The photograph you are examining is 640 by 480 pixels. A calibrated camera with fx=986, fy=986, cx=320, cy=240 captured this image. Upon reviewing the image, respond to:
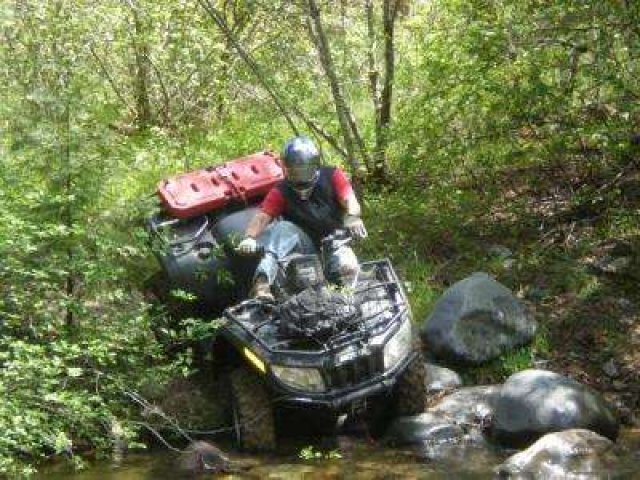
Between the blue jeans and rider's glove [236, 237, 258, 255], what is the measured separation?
3.0 inches

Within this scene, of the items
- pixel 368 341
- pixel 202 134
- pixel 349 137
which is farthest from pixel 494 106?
pixel 202 134

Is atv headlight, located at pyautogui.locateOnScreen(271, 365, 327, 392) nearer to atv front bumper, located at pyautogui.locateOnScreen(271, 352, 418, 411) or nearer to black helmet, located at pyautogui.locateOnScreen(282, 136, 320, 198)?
atv front bumper, located at pyautogui.locateOnScreen(271, 352, 418, 411)

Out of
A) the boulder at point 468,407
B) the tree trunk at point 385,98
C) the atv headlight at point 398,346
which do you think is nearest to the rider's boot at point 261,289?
the atv headlight at point 398,346

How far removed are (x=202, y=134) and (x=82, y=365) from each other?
262 inches

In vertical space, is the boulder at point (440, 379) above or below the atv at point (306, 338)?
below

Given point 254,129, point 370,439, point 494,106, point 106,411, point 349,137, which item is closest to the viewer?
point 106,411

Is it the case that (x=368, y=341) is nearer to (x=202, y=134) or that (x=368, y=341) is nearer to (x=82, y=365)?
(x=82, y=365)

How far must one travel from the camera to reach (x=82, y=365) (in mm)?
7074

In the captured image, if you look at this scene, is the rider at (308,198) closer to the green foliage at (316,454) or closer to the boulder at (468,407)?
the boulder at (468,407)

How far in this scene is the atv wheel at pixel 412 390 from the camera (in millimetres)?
6742

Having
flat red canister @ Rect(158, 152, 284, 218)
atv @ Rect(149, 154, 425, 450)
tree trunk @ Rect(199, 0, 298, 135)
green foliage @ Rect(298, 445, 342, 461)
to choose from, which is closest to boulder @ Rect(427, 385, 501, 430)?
atv @ Rect(149, 154, 425, 450)

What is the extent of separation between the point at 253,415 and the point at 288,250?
1288 millimetres

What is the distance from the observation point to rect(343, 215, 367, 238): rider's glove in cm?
740

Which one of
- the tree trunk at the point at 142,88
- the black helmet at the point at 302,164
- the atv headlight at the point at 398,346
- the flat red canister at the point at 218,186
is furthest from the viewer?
the tree trunk at the point at 142,88
